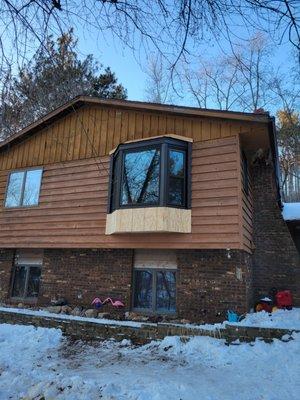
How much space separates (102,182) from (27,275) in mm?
4077

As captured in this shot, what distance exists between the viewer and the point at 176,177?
947cm

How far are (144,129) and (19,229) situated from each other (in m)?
5.24

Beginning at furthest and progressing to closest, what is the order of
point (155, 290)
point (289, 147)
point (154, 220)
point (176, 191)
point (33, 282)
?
point (289, 147) < point (33, 282) < point (155, 290) < point (176, 191) < point (154, 220)

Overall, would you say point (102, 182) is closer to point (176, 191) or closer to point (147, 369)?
point (176, 191)

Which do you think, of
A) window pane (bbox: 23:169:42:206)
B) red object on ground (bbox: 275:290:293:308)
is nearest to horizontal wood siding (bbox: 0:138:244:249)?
window pane (bbox: 23:169:42:206)

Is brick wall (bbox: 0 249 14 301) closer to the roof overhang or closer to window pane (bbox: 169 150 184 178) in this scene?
the roof overhang

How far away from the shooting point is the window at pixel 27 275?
11828mm

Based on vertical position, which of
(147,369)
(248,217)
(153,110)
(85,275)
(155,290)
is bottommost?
(147,369)

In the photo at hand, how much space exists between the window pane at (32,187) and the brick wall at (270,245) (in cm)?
701

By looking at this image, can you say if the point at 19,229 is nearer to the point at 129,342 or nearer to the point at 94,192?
the point at 94,192

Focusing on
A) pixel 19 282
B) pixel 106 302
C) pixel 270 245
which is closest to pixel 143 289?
pixel 106 302

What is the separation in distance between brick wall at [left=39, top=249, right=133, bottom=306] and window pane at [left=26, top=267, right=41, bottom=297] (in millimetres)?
530

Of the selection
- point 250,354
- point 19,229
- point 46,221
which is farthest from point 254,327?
point 19,229

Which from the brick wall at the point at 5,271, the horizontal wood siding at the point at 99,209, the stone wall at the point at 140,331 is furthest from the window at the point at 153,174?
the brick wall at the point at 5,271
